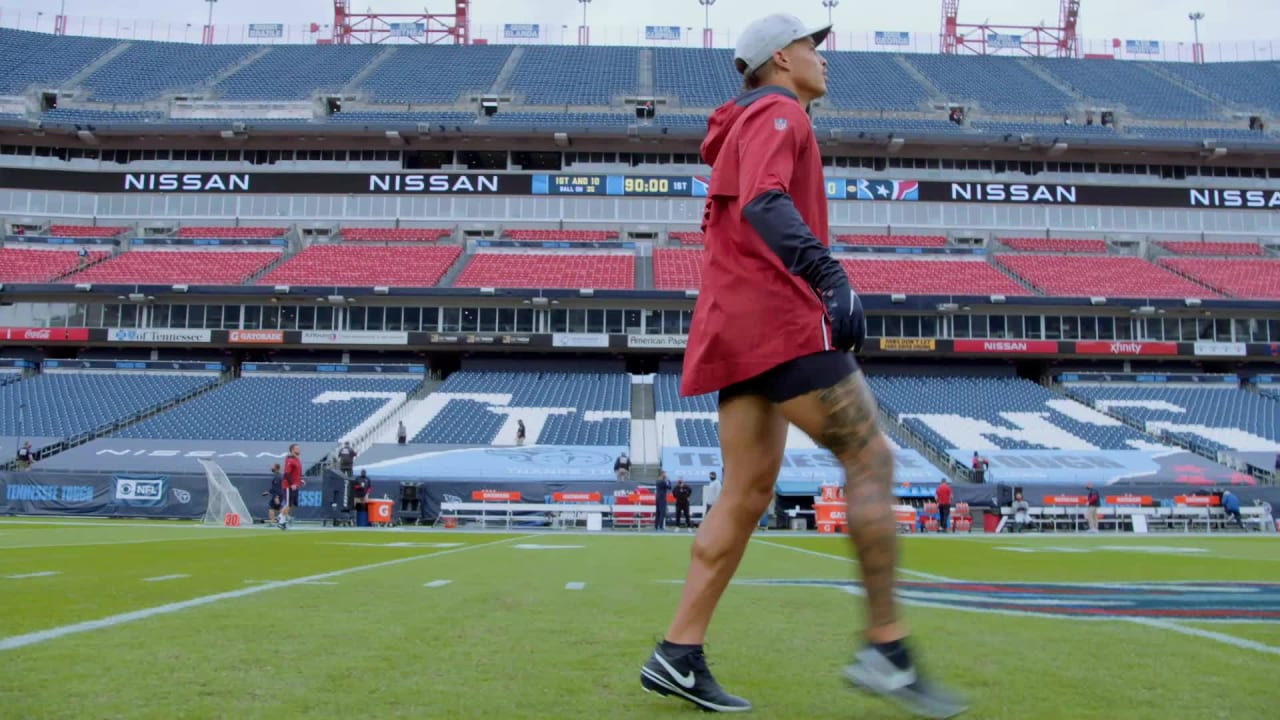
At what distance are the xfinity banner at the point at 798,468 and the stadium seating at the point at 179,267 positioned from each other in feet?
78.3

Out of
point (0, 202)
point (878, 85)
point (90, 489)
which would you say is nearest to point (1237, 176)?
point (878, 85)

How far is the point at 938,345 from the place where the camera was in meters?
41.2

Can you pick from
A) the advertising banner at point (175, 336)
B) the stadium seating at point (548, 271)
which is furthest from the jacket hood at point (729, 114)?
the advertising banner at point (175, 336)

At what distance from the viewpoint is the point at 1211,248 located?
49.1 m

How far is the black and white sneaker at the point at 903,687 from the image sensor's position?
2350 mm

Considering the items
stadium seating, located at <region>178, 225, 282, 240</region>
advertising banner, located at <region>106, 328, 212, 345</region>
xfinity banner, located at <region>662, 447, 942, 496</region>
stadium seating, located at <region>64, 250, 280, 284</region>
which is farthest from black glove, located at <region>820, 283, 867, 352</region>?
stadium seating, located at <region>178, 225, 282, 240</region>

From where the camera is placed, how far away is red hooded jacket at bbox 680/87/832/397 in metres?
2.77

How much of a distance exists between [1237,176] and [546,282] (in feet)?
128

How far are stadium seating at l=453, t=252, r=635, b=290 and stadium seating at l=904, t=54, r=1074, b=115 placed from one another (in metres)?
25.3

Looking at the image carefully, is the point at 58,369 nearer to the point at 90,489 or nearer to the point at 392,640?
the point at 90,489

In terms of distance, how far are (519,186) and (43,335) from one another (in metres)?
23.4

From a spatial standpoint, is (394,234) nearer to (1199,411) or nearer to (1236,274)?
(1199,411)

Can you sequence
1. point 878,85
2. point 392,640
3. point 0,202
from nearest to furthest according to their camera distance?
1. point 392,640
2. point 0,202
3. point 878,85

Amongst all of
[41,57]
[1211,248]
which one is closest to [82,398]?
[41,57]
